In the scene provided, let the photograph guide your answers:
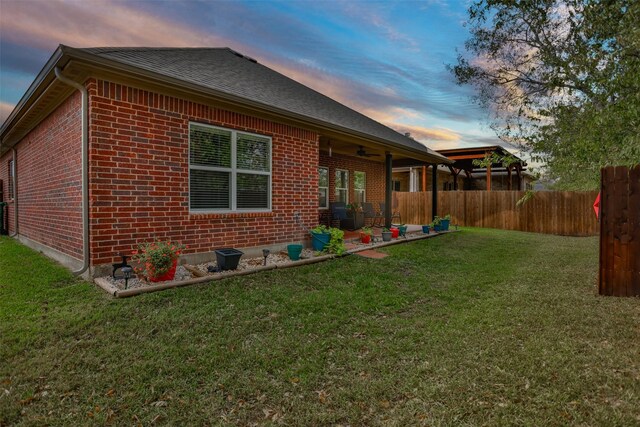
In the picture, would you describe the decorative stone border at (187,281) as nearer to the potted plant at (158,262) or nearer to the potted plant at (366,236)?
Result: the potted plant at (158,262)

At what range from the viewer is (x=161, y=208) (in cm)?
549

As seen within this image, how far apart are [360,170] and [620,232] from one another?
9351mm

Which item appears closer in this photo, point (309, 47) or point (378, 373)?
point (378, 373)

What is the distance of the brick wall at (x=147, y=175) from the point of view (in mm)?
4871

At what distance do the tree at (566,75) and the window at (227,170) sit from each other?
16.9 feet

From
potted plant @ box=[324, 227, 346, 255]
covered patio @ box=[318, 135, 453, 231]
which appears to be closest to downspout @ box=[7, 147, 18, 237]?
covered patio @ box=[318, 135, 453, 231]

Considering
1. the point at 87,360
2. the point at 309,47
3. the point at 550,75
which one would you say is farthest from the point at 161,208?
the point at 309,47

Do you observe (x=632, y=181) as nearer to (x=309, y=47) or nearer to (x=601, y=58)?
(x=601, y=58)

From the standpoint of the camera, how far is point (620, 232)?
4910 millimetres

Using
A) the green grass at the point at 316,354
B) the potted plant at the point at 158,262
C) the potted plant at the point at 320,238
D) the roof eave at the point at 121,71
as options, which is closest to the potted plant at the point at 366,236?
the potted plant at the point at 320,238

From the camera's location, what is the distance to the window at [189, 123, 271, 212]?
6.00 m

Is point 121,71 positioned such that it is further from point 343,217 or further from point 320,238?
point 343,217

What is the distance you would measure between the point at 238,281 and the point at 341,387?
9.55ft

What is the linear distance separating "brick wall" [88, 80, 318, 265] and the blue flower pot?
121 cm
